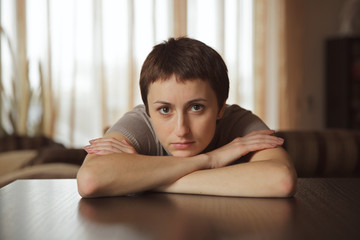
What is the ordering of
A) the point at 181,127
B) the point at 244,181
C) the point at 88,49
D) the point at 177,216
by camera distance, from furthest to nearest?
the point at 88,49
the point at 181,127
the point at 244,181
the point at 177,216

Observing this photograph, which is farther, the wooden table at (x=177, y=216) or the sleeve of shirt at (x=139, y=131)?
the sleeve of shirt at (x=139, y=131)

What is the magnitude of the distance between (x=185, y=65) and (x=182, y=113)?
0.14 meters

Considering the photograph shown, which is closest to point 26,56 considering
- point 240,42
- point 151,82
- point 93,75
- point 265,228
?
point 93,75

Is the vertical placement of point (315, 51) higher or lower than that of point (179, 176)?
higher

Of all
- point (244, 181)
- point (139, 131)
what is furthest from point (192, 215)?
point (139, 131)

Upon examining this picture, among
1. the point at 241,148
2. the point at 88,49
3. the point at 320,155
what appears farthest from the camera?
the point at 88,49

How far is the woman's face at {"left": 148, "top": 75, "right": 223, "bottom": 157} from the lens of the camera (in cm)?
126

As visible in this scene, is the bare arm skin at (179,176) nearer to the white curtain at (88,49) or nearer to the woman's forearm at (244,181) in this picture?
the woman's forearm at (244,181)

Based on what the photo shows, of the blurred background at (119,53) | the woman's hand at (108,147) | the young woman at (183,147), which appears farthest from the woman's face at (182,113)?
the blurred background at (119,53)

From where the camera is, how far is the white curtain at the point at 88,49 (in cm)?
449

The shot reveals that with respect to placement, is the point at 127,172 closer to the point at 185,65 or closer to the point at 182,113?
the point at 182,113

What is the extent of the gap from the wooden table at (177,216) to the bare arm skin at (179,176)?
0.11 ft

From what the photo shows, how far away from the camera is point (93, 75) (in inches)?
186

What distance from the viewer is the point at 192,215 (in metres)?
0.86
